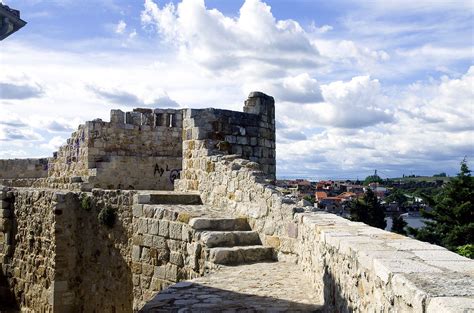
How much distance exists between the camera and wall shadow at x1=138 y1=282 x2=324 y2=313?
5.10m

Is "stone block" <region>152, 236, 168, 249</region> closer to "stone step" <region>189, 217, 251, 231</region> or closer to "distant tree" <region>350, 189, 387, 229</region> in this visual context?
"stone step" <region>189, 217, 251, 231</region>

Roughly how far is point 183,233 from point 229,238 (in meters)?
0.80

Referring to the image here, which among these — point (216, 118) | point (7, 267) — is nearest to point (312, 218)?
point (216, 118)

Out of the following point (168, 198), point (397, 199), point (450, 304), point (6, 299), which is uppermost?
point (168, 198)

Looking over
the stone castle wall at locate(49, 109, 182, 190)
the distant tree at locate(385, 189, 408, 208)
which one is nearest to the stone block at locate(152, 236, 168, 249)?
the stone castle wall at locate(49, 109, 182, 190)

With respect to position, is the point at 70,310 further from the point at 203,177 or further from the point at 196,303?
the point at 196,303

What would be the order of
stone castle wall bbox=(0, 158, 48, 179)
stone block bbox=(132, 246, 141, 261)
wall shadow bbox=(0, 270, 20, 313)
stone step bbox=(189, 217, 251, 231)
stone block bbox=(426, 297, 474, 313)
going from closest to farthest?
1. stone block bbox=(426, 297, 474, 313)
2. stone step bbox=(189, 217, 251, 231)
3. stone block bbox=(132, 246, 141, 261)
4. wall shadow bbox=(0, 270, 20, 313)
5. stone castle wall bbox=(0, 158, 48, 179)

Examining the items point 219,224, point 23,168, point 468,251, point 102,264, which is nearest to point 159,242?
point 219,224

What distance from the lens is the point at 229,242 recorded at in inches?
291

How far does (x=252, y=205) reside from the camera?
7867 millimetres

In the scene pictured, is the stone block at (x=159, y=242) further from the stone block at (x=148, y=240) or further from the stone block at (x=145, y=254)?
the stone block at (x=145, y=254)

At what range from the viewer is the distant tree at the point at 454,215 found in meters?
28.7

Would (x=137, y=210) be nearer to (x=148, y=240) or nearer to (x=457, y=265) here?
(x=148, y=240)

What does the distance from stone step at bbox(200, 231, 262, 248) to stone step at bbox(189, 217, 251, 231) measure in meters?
0.22
